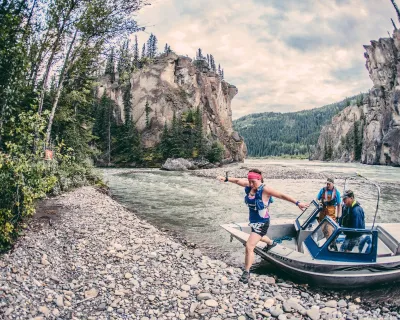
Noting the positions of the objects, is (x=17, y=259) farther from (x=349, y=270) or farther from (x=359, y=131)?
(x=359, y=131)

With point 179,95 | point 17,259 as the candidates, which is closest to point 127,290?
point 17,259

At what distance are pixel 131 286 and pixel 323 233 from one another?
566cm

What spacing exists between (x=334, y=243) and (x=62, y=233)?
7944 millimetres

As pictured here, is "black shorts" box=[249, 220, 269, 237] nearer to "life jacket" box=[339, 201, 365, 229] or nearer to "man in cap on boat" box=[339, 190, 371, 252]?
"man in cap on boat" box=[339, 190, 371, 252]

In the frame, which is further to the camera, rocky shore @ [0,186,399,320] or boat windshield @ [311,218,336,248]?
boat windshield @ [311,218,336,248]

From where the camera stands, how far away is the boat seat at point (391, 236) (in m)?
8.40

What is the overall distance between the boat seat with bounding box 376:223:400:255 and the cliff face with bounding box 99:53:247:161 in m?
71.2

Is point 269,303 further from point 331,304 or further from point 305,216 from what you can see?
point 305,216

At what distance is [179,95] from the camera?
287ft

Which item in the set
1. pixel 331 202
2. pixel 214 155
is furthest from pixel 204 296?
pixel 214 155

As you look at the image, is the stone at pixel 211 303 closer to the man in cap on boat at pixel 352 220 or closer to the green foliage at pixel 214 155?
the man in cap on boat at pixel 352 220

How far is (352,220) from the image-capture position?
8.73 metres

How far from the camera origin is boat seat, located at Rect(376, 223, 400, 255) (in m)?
8.40

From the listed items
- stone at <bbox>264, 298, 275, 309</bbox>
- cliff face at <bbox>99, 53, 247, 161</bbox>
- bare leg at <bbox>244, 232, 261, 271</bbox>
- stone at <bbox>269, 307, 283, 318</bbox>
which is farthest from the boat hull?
cliff face at <bbox>99, 53, 247, 161</bbox>
